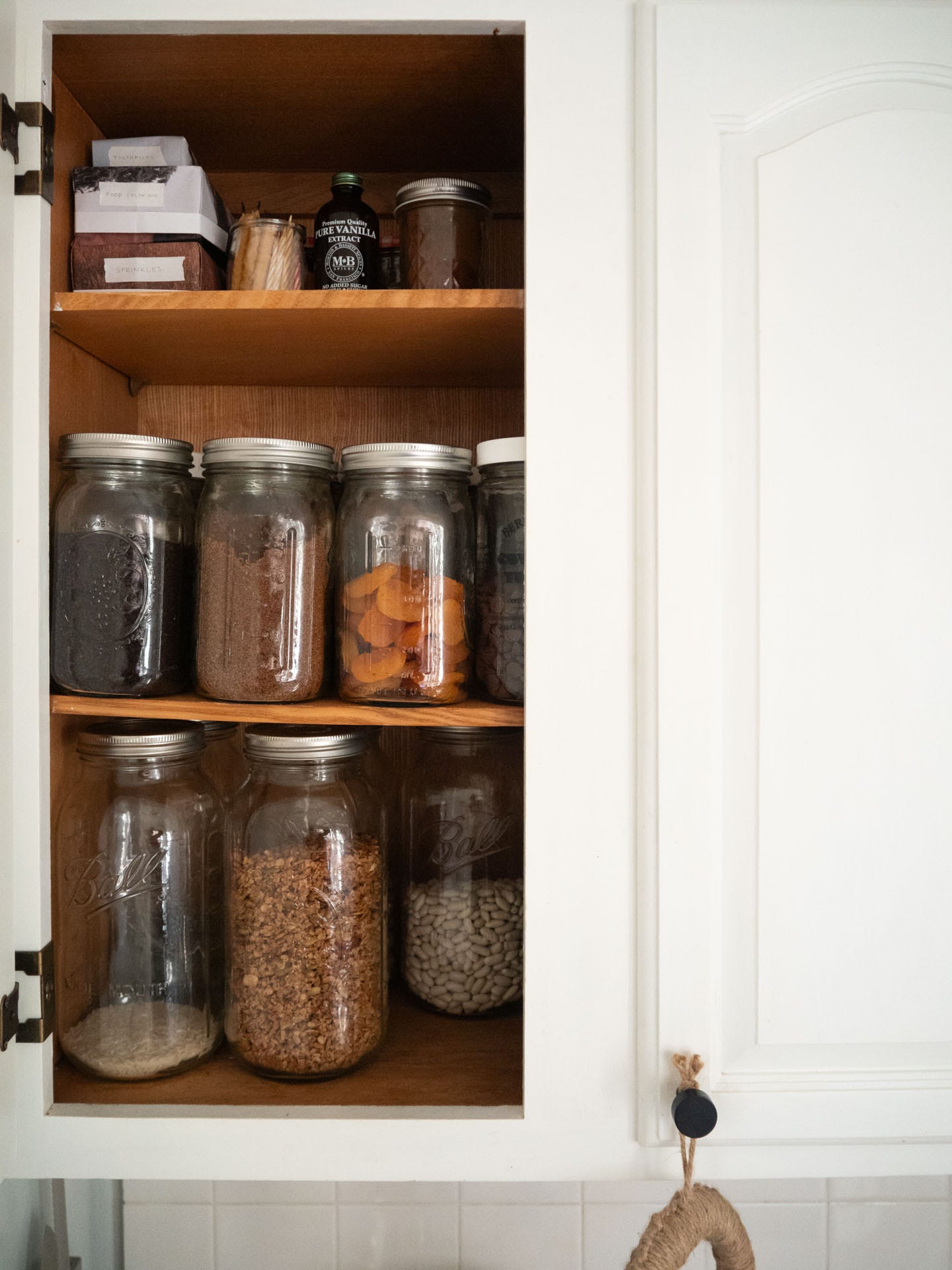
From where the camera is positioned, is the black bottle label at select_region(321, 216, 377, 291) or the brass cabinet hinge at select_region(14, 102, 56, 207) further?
the black bottle label at select_region(321, 216, 377, 291)

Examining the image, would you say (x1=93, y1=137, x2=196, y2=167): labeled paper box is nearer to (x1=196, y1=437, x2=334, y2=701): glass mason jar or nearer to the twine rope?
(x1=196, y1=437, x2=334, y2=701): glass mason jar

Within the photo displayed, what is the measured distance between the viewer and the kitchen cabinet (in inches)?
31.4

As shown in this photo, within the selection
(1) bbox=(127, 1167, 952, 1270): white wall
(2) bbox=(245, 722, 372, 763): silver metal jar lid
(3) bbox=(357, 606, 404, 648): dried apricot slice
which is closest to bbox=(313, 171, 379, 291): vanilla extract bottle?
(3) bbox=(357, 606, 404, 648): dried apricot slice

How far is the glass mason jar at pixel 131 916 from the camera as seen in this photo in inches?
35.7

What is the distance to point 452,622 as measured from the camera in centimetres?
90

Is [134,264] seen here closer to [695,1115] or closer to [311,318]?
[311,318]

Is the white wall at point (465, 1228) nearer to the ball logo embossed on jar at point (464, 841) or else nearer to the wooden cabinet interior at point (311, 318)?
the wooden cabinet interior at point (311, 318)

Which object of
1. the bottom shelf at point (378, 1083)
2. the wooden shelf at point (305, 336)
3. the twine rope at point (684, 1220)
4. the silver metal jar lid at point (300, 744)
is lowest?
the twine rope at point (684, 1220)

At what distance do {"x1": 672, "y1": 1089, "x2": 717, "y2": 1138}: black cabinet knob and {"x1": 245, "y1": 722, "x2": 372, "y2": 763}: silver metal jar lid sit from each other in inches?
18.2

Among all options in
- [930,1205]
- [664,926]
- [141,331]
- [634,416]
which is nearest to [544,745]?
[664,926]

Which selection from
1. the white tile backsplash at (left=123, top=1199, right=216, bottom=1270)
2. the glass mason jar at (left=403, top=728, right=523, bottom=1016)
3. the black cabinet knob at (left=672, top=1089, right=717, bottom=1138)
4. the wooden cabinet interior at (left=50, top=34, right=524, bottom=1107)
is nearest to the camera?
the black cabinet knob at (left=672, top=1089, right=717, bottom=1138)

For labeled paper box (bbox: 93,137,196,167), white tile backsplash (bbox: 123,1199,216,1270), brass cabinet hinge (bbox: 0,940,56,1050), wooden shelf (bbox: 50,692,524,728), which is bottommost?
white tile backsplash (bbox: 123,1199,216,1270)

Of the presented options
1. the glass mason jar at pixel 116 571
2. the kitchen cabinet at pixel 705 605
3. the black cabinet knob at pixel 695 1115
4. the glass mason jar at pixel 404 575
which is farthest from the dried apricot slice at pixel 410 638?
the black cabinet knob at pixel 695 1115

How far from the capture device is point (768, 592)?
80 centimetres
